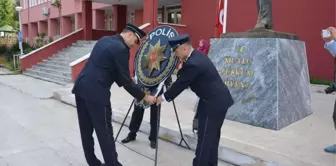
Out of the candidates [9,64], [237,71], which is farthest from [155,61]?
[9,64]

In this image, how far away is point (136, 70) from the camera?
4.28m

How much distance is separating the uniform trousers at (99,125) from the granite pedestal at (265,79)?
274 centimetres

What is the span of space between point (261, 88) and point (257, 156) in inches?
64.7

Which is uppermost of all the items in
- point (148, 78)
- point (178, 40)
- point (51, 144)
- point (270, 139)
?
point (178, 40)

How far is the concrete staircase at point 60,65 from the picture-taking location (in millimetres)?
12797

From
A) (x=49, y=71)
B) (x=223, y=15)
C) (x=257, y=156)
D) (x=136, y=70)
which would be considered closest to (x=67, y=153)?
(x=136, y=70)

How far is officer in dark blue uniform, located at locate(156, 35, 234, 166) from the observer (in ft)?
10.4

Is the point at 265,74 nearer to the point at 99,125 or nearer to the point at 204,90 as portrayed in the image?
the point at 204,90

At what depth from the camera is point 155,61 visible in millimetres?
4012

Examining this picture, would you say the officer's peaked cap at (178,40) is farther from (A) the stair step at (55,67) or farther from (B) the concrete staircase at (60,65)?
(A) the stair step at (55,67)

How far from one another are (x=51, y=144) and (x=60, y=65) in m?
10.5

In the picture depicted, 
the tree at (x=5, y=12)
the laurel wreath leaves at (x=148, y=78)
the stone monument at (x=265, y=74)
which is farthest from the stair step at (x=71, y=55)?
the tree at (x=5, y=12)

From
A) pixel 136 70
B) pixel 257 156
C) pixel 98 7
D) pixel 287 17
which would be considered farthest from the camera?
pixel 98 7

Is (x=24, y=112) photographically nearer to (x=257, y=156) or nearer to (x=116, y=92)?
(x=116, y=92)
